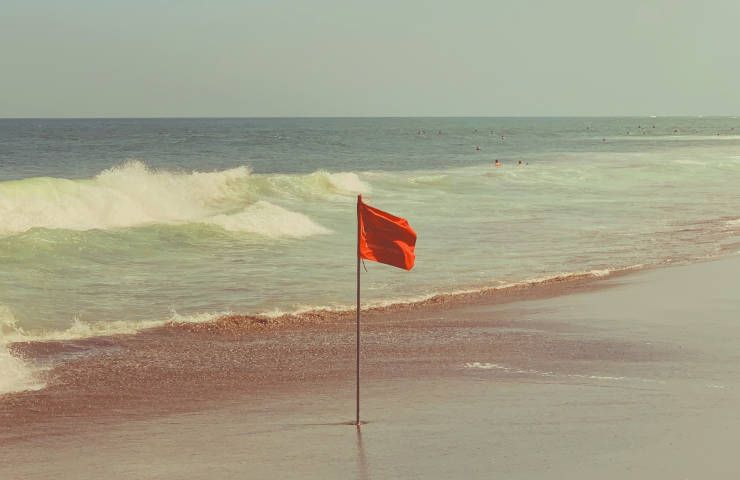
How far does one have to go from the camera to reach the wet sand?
327 inches

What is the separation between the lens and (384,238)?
962 cm

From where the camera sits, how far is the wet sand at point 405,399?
8.30 metres

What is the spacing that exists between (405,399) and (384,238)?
71.3 inches

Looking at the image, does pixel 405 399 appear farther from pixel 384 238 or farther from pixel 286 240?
pixel 286 240

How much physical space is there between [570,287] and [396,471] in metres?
10.1

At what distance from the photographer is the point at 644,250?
2284 centimetres

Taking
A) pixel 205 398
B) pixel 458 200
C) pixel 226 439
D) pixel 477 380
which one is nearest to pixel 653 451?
pixel 477 380

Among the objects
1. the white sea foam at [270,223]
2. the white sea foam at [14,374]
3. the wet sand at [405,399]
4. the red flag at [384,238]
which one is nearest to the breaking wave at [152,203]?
the white sea foam at [270,223]

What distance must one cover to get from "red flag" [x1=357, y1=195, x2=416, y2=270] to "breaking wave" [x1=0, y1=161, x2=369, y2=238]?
16.4m

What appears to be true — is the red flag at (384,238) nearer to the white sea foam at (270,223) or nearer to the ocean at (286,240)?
the ocean at (286,240)

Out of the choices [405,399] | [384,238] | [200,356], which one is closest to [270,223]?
[200,356]

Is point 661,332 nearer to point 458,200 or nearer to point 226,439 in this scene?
point 226,439

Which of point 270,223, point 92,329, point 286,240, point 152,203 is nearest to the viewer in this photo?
point 92,329

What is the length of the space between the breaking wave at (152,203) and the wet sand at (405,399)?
12.7 meters
